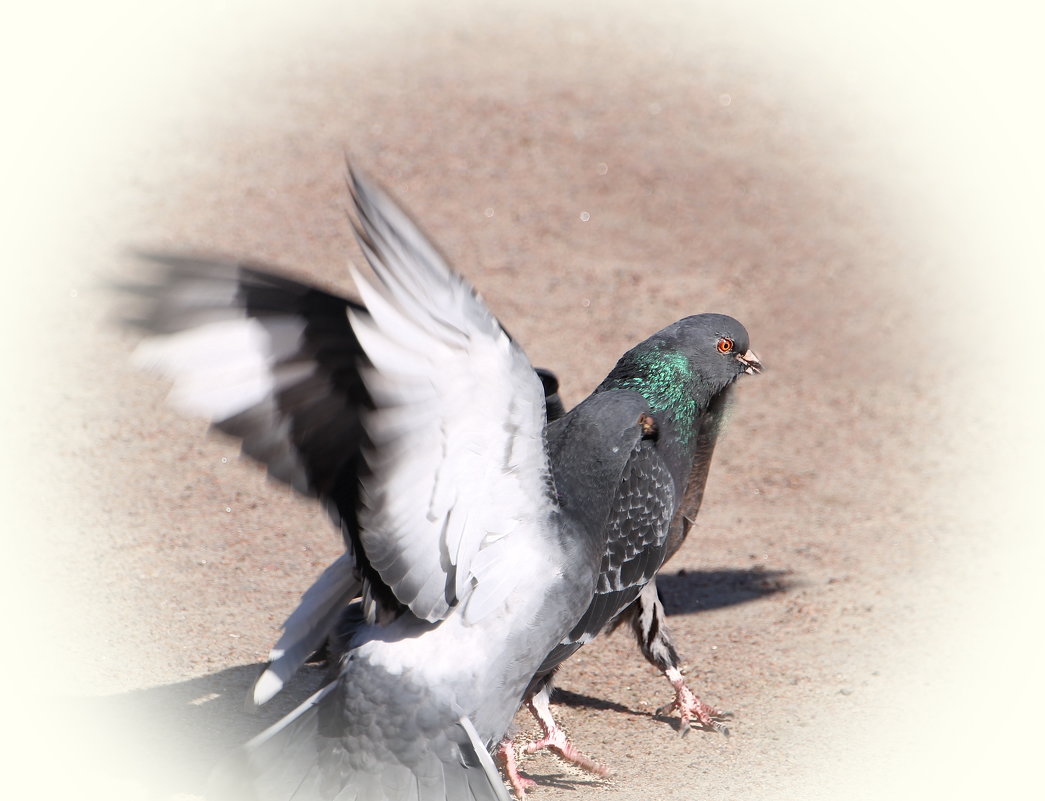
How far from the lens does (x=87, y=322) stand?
8.63 m

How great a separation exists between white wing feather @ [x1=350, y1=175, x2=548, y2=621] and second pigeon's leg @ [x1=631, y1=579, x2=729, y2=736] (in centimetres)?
152

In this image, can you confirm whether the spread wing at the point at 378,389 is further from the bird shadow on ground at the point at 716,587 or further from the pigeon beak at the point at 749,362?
the bird shadow on ground at the point at 716,587

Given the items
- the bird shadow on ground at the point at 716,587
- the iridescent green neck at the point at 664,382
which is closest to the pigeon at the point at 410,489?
the iridescent green neck at the point at 664,382

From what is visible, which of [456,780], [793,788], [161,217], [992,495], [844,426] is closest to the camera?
[456,780]

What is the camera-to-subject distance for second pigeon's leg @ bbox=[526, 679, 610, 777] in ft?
15.4

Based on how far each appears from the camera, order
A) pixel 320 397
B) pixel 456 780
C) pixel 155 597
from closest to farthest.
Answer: pixel 320 397
pixel 456 780
pixel 155 597

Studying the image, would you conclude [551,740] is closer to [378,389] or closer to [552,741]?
[552,741]

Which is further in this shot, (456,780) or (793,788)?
(793,788)

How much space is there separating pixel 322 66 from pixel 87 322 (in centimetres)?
532

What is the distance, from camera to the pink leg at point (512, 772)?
4504 millimetres

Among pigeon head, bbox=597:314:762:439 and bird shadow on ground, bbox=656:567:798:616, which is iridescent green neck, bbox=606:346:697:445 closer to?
pigeon head, bbox=597:314:762:439

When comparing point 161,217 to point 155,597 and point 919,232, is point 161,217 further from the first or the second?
point 919,232

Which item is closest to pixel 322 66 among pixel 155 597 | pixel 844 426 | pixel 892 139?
pixel 892 139

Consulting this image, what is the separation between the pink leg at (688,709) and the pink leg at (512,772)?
85cm
